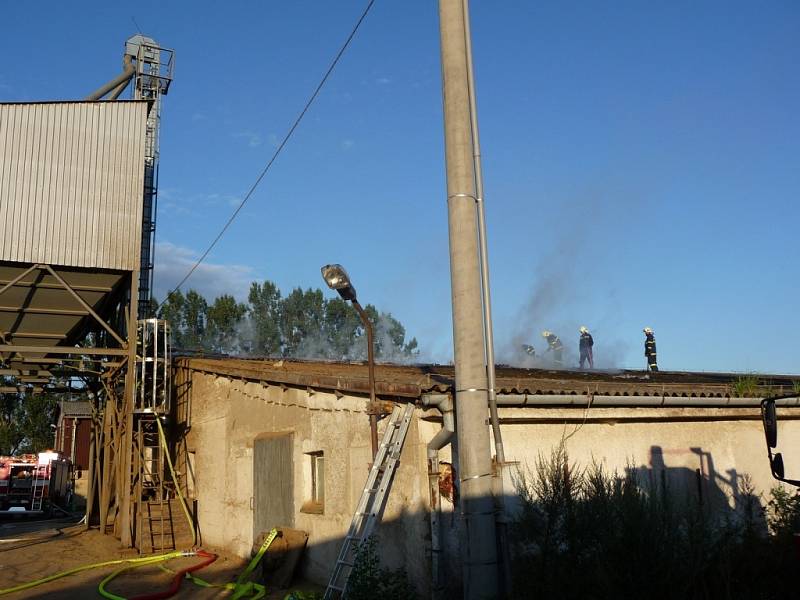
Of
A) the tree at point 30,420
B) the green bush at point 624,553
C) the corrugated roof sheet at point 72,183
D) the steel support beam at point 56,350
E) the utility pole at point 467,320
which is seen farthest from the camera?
the tree at point 30,420

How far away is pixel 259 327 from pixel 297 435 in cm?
3854

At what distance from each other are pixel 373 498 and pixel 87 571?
7.69 metres

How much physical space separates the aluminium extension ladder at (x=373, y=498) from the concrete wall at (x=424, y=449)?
21 cm

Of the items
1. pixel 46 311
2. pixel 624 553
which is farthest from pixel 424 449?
pixel 46 311

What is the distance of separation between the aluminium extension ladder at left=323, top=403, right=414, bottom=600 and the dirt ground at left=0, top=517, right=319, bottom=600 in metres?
2.08

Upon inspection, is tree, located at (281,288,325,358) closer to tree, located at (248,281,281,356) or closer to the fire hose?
tree, located at (248,281,281,356)

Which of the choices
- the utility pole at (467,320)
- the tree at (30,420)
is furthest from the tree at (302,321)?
the utility pole at (467,320)

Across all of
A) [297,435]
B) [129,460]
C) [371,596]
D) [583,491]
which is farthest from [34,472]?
[583,491]

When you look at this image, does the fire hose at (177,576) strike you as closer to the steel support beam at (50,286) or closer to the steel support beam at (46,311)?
the steel support beam at (50,286)

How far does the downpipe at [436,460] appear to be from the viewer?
8.09 metres

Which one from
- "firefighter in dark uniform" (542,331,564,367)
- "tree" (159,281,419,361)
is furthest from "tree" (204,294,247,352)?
"firefighter in dark uniform" (542,331,564,367)

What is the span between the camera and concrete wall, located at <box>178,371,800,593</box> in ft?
28.8

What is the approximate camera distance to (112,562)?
45.7ft

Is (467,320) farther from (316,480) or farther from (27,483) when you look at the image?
(27,483)
